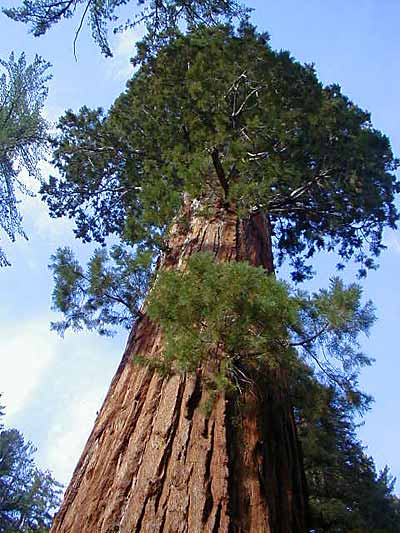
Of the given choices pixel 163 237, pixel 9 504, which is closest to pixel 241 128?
pixel 163 237

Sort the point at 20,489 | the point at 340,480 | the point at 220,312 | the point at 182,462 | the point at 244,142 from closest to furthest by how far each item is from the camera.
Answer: the point at 182,462 < the point at 220,312 < the point at 244,142 < the point at 340,480 < the point at 20,489

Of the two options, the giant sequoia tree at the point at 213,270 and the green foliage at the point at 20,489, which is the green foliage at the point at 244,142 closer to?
the giant sequoia tree at the point at 213,270

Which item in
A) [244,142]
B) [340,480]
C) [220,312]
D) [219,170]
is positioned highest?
[244,142]

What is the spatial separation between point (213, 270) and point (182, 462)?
119 centimetres

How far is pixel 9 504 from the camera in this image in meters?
15.2

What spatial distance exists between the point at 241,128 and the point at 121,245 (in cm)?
246

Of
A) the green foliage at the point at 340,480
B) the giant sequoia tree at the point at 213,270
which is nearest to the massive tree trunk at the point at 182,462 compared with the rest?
the giant sequoia tree at the point at 213,270

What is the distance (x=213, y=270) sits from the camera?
129 inches

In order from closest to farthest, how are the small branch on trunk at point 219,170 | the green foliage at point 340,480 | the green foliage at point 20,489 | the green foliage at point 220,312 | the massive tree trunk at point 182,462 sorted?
the massive tree trunk at point 182,462
the green foliage at point 220,312
the small branch on trunk at point 219,170
the green foliage at point 340,480
the green foliage at point 20,489

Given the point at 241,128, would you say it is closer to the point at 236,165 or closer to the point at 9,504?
the point at 236,165

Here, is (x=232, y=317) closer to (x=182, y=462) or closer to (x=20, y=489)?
(x=182, y=462)

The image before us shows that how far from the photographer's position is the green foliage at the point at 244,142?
18.2 feet

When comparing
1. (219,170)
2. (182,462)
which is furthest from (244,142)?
(182,462)

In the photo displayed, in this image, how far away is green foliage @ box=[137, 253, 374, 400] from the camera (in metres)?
3.16
